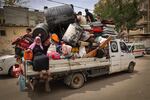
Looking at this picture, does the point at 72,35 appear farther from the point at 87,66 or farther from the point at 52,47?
the point at 87,66

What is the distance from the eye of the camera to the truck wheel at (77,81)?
7574 mm

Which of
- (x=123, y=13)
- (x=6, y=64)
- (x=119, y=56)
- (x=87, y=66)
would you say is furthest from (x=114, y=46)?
(x=123, y=13)

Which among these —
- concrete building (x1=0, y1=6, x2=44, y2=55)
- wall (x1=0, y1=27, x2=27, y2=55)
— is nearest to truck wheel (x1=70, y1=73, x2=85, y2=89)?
concrete building (x1=0, y1=6, x2=44, y2=55)

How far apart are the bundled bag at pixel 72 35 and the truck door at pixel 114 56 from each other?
2221mm

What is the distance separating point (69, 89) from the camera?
7.66 m

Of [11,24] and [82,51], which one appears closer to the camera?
[82,51]

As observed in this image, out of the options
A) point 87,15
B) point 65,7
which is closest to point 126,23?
point 87,15

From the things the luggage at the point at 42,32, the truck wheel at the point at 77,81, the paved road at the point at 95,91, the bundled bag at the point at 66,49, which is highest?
the luggage at the point at 42,32

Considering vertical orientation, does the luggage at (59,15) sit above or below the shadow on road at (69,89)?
above

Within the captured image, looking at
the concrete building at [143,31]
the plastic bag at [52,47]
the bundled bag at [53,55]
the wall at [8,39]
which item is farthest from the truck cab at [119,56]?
the concrete building at [143,31]

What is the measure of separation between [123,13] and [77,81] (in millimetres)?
21891

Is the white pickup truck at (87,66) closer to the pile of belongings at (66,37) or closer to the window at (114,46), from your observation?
the window at (114,46)

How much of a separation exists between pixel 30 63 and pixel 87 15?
4.49m

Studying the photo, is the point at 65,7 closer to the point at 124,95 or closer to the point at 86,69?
the point at 86,69
